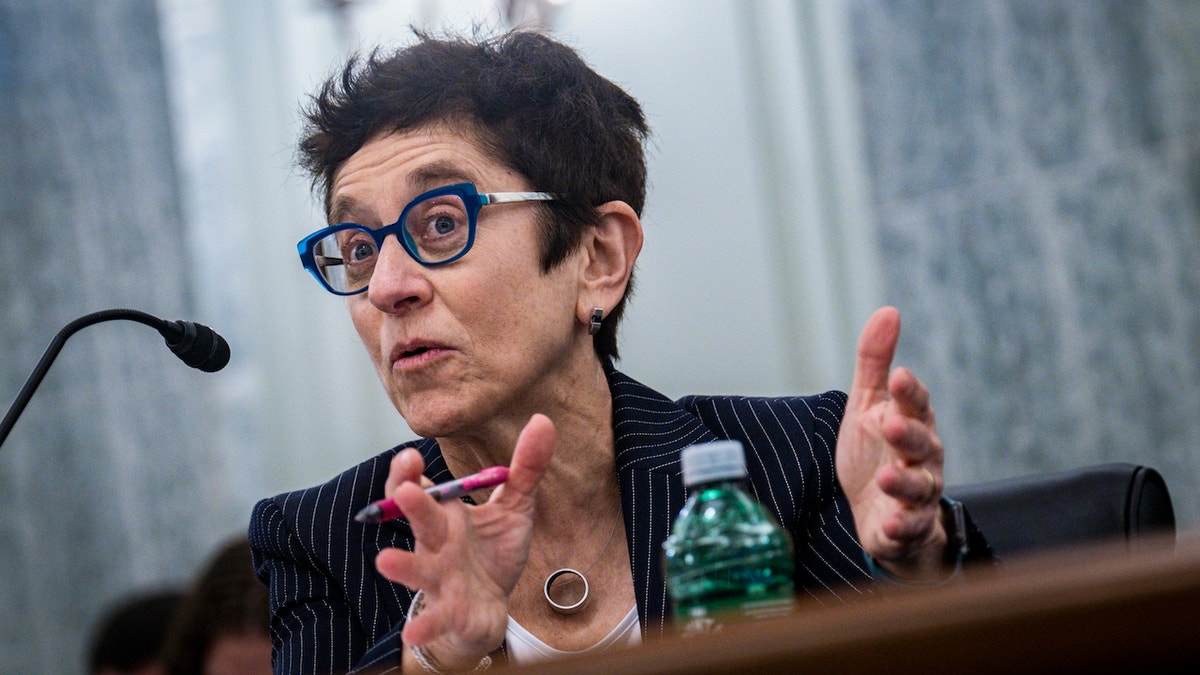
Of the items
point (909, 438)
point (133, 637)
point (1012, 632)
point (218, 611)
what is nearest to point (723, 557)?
point (909, 438)

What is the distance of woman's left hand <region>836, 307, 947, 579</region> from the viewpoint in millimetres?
1075

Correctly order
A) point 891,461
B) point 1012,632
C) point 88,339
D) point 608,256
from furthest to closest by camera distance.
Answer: point 88,339, point 608,256, point 891,461, point 1012,632

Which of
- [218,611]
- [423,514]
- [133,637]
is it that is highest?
[423,514]

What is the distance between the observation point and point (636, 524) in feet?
5.07

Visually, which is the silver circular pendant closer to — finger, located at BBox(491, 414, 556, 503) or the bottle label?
finger, located at BBox(491, 414, 556, 503)

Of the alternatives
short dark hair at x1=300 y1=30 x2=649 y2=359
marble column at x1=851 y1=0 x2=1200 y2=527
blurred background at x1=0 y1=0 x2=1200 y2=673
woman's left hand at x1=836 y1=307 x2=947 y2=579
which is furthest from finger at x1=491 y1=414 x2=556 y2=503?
marble column at x1=851 y1=0 x2=1200 y2=527

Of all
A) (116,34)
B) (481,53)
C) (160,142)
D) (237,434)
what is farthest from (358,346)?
(481,53)

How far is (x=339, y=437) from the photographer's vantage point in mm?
3432

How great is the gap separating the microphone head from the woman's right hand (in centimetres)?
36

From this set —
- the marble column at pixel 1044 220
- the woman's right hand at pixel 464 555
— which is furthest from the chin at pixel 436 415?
the marble column at pixel 1044 220

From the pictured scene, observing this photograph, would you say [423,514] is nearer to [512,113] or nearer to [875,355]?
[875,355]

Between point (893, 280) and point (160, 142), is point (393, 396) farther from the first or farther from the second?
point (160, 142)

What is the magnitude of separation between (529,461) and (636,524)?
18.4 inches

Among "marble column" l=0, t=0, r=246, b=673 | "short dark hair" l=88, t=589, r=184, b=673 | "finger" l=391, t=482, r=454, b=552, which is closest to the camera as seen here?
"finger" l=391, t=482, r=454, b=552
